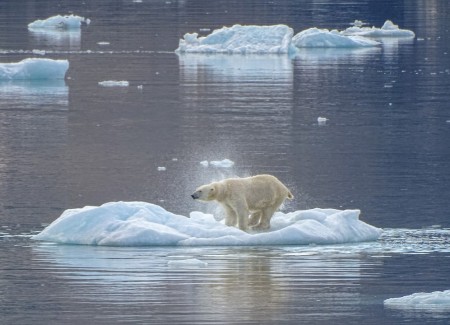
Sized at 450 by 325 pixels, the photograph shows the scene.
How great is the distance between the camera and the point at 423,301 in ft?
37.7

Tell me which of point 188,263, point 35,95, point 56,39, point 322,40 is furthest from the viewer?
point 56,39

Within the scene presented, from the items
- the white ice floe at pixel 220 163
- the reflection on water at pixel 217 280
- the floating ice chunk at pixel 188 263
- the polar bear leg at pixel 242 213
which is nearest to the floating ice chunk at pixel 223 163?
the white ice floe at pixel 220 163

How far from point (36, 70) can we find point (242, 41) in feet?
34.6

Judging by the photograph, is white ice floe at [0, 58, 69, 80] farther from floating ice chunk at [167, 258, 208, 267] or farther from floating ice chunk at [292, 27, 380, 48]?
floating ice chunk at [167, 258, 208, 267]

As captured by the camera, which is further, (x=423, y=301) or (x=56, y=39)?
(x=56, y=39)

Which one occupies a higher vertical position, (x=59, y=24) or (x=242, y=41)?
(x=59, y=24)

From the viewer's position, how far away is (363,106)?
27656 mm

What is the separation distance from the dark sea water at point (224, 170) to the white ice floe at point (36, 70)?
52cm

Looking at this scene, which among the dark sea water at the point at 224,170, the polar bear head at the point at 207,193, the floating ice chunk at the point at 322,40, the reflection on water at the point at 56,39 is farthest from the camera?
the reflection on water at the point at 56,39

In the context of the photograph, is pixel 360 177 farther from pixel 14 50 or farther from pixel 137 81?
pixel 14 50

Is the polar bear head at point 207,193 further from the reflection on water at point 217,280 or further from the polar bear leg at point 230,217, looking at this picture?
the reflection on water at point 217,280

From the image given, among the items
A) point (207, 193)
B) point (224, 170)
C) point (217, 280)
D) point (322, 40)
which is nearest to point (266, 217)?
point (207, 193)

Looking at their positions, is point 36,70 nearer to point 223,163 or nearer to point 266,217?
point 223,163

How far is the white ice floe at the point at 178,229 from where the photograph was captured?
13.9 m
